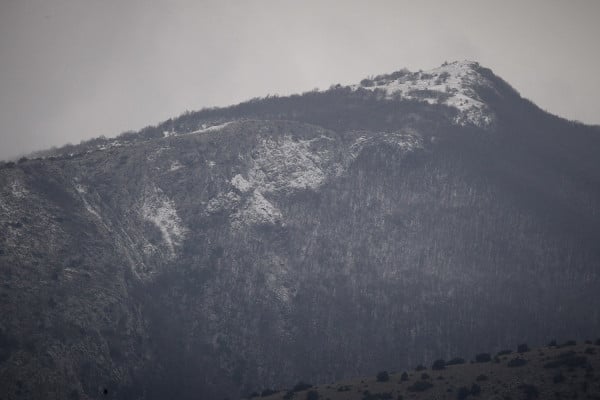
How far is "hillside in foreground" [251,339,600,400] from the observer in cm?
9944

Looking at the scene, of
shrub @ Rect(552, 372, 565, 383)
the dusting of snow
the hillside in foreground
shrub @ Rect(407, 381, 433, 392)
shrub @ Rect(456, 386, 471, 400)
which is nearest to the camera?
the hillside in foreground

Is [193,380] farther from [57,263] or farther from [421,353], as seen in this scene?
[421,353]

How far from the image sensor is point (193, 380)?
171375mm

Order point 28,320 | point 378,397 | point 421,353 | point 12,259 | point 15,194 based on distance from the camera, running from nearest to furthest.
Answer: point 378,397
point 28,320
point 12,259
point 421,353
point 15,194

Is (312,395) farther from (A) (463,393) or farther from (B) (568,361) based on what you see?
(B) (568,361)

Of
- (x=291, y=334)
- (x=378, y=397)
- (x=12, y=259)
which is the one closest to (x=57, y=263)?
(x=12, y=259)

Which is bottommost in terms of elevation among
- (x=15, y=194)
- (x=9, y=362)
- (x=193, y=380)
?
(x=193, y=380)

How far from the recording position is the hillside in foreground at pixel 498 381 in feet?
326

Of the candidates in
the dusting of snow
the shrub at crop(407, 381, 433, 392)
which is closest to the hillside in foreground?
the shrub at crop(407, 381, 433, 392)

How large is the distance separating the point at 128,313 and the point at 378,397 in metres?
89.7

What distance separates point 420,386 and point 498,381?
13.8 metres

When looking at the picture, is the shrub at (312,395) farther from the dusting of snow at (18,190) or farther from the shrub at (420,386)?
the dusting of snow at (18,190)

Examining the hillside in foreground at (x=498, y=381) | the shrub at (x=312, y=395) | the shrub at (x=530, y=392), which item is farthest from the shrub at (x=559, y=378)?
the shrub at (x=312, y=395)

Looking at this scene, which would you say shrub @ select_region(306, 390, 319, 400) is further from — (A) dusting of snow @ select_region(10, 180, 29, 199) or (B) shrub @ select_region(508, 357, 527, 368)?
(A) dusting of snow @ select_region(10, 180, 29, 199)
